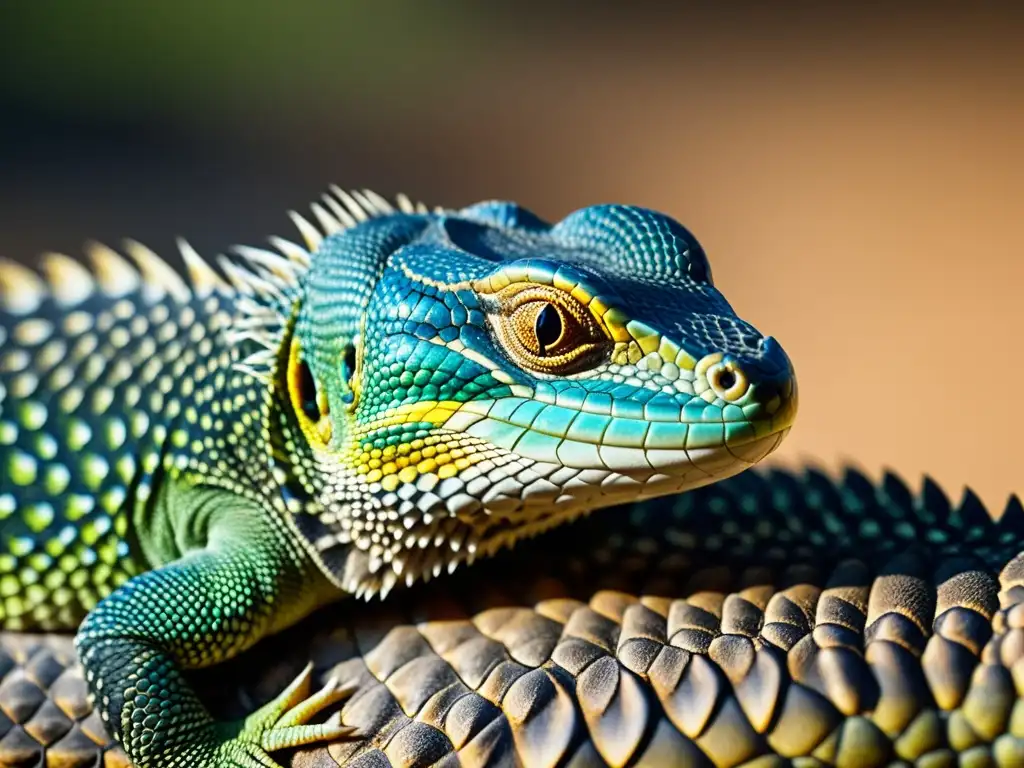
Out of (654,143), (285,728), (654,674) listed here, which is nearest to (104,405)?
(285,728)

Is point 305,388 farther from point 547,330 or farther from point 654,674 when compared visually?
point 654,674

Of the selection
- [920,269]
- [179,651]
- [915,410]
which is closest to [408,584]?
[179,651]

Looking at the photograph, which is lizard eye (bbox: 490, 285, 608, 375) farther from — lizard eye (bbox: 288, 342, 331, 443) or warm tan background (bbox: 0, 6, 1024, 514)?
warm tan background (bbox: 0, 6, 1024, 514)

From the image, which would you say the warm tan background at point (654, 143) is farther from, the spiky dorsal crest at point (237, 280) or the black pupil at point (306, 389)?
the black pupil at point (306, 389)

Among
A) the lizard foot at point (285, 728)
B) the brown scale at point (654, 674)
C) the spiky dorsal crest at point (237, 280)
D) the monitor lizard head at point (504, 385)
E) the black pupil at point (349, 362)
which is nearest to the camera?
the brown scale at point (654, 674)

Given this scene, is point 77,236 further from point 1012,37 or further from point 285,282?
point 1012,37

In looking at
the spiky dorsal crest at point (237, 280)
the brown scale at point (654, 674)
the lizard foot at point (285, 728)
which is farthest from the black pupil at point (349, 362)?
the lizard foot at point (285, 728)
